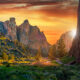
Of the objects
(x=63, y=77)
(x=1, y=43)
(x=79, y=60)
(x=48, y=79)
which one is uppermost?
(x=48, y=79)

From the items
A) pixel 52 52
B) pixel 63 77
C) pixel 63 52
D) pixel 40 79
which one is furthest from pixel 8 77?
pixel 52 52

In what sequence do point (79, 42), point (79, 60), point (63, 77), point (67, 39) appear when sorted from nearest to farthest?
1. point (63, 77)
2. point (79, 60)
3. point (79, 42)
4. point (67, 39)

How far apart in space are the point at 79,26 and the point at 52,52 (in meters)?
34.1

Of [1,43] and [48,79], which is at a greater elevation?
[48,79]

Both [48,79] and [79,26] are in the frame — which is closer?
[48,79]

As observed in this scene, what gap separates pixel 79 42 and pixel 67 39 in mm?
140682

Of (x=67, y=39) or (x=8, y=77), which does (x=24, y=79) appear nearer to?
(x=8, y=77)

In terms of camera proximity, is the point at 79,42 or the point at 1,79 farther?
the point at 79,42

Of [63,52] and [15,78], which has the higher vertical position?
[15,78]

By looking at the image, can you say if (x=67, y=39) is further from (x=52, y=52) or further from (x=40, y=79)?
(x=40, y=79)

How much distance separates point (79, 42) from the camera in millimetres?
51688

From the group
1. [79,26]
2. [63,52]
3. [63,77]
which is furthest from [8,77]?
[63,52]

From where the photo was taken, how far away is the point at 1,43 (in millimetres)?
197375

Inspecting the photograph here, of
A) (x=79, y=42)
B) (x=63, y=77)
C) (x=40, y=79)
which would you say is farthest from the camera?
(x=79, y=42)
